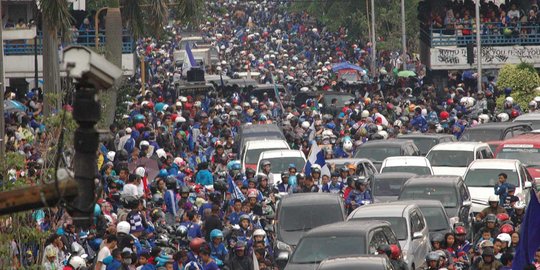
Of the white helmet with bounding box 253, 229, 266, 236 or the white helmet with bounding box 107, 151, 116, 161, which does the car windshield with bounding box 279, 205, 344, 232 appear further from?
the white helmet with bounding box 107, 151, 116, 161

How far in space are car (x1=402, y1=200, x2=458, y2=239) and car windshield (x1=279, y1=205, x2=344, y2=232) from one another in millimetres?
1232

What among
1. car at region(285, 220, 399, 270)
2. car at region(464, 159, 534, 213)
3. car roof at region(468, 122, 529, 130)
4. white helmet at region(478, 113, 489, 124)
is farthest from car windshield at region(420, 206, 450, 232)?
white helmet at region(478, 113, 489, 124)

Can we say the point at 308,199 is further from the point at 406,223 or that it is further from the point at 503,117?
the point at 503,117

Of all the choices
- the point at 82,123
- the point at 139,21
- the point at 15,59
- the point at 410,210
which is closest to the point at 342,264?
the point at 410,210

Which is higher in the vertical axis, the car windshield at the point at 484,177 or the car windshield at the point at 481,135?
the car windshield at the point at 481,135

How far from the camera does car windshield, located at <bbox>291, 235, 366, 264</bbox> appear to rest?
2011cm

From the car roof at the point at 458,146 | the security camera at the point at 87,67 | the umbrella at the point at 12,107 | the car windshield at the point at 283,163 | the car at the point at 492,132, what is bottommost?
the car windshield at the point at 283,163

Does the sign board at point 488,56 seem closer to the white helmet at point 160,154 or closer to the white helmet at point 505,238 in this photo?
the white helmet at point 160,154

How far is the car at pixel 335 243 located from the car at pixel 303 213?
2708 millimetres

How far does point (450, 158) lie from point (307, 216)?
26.1 feet

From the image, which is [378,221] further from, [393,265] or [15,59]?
[15,59]

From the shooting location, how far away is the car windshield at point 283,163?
100 ft

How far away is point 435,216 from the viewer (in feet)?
79.6

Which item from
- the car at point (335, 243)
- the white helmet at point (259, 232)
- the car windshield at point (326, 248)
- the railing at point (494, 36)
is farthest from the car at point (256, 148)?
the railing at point (494, 36)
